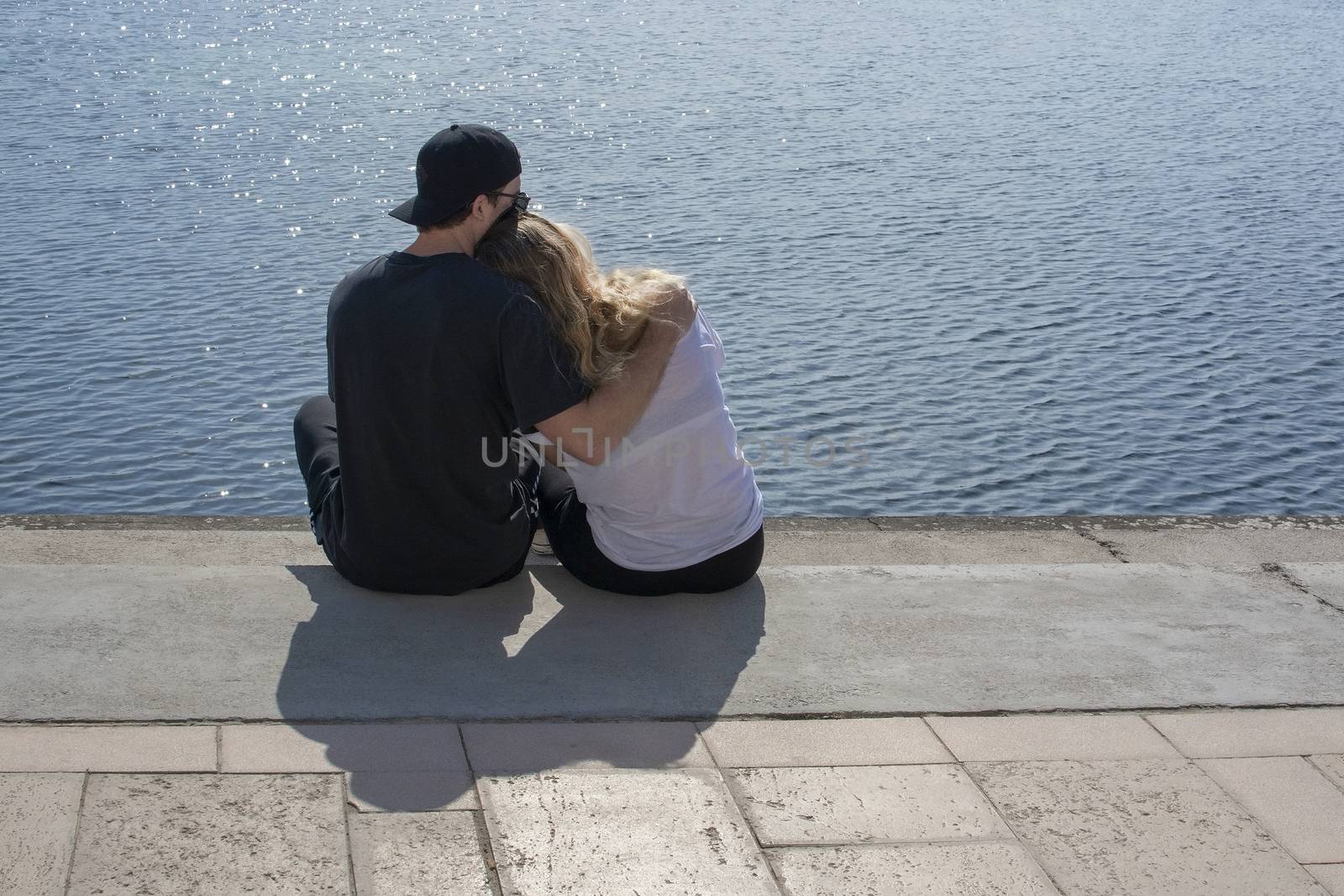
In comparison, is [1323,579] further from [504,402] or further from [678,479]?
[504,402]

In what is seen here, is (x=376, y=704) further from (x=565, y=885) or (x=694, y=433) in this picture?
(x=694, y=433)

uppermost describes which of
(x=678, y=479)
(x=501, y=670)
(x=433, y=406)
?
(x=433, y=406)

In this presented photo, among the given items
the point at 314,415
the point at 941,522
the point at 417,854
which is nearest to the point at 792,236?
the point at 941,522

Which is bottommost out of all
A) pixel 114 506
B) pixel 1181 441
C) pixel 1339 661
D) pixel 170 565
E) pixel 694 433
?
pixel 114 506

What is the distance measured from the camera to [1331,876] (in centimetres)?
263

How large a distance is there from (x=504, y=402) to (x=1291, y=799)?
6.48ft

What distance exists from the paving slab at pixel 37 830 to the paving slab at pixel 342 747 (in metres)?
0.29

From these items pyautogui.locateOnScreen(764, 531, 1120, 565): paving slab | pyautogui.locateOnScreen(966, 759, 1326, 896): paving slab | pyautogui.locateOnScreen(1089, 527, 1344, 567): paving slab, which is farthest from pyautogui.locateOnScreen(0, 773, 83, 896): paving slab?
pyautogui.locateOnScreen(1089, 527, 1344, 567): paving slab

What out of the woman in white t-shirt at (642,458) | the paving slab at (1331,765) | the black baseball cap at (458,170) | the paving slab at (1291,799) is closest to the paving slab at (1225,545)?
the paving slab at (1331,765)

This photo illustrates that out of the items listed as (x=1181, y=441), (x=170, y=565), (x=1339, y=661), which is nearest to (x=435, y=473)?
(x=170, y=565)

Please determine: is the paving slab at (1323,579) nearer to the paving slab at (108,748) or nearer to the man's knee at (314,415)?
the man's knee at (314,415)

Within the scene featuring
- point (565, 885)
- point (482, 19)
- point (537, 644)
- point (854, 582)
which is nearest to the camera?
point (565, 885)

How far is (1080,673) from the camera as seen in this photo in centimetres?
342

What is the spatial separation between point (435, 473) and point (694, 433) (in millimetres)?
647
